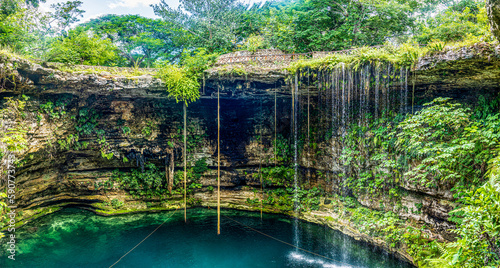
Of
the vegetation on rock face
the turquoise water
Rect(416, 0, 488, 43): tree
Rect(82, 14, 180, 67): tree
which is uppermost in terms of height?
Rect(82, 14, 180, 67): tree

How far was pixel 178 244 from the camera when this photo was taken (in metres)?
8.33

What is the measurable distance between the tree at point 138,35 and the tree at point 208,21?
2.27 feet

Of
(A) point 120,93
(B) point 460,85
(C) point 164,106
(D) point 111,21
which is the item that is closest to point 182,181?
(C) point 164,106

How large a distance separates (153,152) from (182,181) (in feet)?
5.86

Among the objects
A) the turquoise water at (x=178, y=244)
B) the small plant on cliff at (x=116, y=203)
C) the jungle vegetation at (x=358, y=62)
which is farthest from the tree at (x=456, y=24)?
the small plant on cliff at (x=116, y=203)

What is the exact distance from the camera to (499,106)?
575 centimetres

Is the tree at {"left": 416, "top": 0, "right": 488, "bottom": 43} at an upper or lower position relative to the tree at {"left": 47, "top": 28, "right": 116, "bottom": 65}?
upper

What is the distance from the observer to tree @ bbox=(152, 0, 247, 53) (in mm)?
12867

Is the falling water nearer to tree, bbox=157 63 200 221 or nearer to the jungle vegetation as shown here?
the jungle vegetation

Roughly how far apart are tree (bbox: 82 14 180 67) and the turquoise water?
9227 millimetres

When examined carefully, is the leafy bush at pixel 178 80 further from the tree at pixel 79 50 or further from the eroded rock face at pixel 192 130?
the tree at pixel 79 50

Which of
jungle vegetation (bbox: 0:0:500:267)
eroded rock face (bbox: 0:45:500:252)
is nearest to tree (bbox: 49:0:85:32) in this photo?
jungle vegetation (bbox: 0:0:500:267)

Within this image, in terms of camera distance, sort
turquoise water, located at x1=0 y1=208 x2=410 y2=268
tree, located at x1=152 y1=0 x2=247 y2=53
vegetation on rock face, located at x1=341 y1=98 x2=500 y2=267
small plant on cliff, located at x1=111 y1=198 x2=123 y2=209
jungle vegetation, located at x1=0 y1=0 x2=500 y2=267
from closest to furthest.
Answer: vegetation on rock face, located at x1=341 y1=98 x2=500 y2=267 → jungle vegetation, located at x1=0 y1=0 x2=500 y2=267 → turquoise water, located at x1=0 y1=208 x2=410 y2=268 → small plant on cliff, located at x1=111 y1=198 x2=123 y2=209 → tree, located at x1=152 y1=0 x2=247 y2=53

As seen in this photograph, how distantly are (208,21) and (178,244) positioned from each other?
35.3ft
